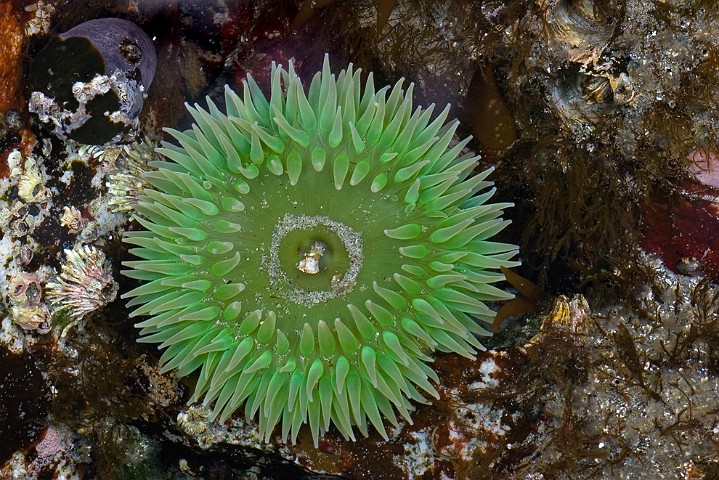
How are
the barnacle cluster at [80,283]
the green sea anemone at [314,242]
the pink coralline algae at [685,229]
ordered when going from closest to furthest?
the green sea anemone at [314,242]
the pink coralline algae at [685,229]
the barnacle cluster at [80,283]

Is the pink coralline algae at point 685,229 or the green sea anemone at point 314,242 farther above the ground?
the pink coralline algae at point 685,229

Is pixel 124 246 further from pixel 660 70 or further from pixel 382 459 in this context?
pixel 660 70

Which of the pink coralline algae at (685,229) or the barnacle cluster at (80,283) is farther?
the barnacle cluster at (80,283)

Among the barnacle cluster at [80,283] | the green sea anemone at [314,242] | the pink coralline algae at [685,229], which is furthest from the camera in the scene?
the barnacle cluster at [80,283]

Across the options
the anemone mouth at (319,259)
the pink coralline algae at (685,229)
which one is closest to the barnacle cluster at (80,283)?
the anemone mouth at (319,259)

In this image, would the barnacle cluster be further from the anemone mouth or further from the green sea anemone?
the anemone mouth

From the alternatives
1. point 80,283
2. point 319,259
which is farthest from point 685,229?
point 80,283

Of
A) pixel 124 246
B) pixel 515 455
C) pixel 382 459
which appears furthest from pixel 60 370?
pixel 515 455

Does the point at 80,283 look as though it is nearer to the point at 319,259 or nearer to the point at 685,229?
the point at 319,259

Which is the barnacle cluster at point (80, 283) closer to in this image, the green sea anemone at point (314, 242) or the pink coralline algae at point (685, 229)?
the green sea anemone at point (314, 242)

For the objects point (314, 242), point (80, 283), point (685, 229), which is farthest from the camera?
point (80, 283)
